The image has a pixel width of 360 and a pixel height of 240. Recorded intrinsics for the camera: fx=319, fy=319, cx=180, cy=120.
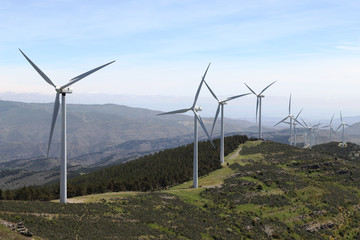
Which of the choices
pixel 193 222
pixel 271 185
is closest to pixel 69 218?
pixel 193 222

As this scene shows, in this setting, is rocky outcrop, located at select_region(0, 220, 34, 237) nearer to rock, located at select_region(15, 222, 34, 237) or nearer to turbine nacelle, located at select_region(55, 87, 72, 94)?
rock, located at select_region(15, 222, 34, 237)

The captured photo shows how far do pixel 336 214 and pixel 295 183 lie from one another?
23.9 metres

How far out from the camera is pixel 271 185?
431 feet

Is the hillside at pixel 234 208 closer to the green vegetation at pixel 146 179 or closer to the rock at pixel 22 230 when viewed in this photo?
the rock at pixel 22 230

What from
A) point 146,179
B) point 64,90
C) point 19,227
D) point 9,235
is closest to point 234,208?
point 146,179

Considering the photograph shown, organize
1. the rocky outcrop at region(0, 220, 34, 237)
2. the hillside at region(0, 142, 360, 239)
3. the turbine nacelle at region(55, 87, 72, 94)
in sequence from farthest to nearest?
the turbine nacelle at region(55, 87, 72, 94), the hillside at region(0, 142, 360, 239), the rocky outcrop at region(0, 220, 34, 237)

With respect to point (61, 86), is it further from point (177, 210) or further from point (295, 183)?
point (295, 183)

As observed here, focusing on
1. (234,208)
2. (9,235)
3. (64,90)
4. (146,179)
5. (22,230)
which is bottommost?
(234,208)

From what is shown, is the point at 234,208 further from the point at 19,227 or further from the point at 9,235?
the point at 9,235

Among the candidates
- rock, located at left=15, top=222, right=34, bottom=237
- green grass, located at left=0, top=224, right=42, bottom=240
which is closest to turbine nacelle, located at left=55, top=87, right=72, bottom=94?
rock, located at left=15, top=222, right=34, bottom=237

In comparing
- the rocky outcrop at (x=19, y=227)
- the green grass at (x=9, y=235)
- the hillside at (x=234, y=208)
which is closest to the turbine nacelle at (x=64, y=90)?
the hillside at (x=234, y=208)

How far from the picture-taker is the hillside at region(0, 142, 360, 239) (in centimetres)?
6450

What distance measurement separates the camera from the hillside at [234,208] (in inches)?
2539

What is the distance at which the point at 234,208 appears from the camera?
104 metres
